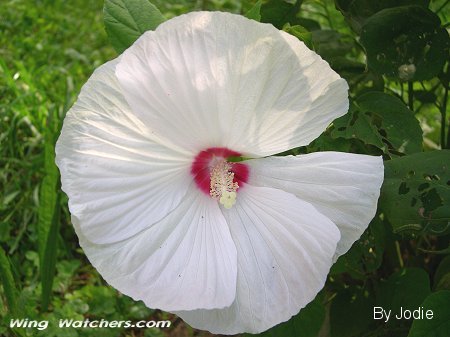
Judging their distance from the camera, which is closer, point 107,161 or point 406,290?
point 107,161

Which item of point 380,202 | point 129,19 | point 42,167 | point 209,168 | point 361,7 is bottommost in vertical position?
point 42,167

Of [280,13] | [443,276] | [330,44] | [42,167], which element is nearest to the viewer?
[443,276]

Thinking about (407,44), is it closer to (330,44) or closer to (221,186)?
(330,44)

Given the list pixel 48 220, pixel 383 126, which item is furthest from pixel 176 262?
pixel 48 220

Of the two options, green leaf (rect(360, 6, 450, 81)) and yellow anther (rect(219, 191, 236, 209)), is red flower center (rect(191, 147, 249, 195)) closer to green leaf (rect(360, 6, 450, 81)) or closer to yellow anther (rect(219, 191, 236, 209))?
yellow anther (rect(219, 191, 236, 209))

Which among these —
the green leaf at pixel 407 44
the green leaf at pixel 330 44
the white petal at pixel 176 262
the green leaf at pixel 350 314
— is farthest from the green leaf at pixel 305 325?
the green leaf at pixel 330 44

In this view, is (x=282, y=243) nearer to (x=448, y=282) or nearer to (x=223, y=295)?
(x=223, y=295)

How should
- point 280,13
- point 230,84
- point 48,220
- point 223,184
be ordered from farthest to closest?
point 48,220 < point 280,13 < point 223,184 < point 230,84

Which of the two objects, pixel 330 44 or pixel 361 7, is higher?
pixel 361 7

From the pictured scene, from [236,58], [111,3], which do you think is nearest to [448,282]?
[236,58]
